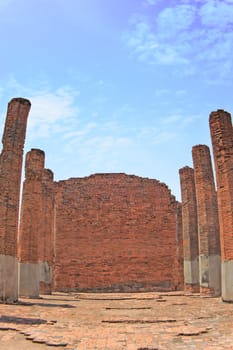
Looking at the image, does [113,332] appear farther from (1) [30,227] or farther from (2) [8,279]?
(1) [30,227]

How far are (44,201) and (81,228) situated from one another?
5.76 m

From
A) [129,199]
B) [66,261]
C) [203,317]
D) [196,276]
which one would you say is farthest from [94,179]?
[203,317]

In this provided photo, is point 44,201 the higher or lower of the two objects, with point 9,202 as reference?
higher

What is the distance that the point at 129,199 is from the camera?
2677 centimetres

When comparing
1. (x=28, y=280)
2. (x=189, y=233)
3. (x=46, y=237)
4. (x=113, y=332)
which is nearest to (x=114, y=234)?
(x=46, y=237)

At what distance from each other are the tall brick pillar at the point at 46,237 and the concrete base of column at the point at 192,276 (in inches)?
250

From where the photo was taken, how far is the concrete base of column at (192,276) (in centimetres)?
1894

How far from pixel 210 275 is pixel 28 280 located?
22.0 ft

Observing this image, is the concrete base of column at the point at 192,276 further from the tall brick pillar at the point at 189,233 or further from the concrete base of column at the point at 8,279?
the concrete base of column at the point at 8,279

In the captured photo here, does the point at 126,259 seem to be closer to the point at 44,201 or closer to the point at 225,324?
the point at 44,201

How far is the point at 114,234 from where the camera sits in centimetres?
2617

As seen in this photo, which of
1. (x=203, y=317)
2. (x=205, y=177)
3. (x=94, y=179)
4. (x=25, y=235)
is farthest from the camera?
(x=94, y=179)

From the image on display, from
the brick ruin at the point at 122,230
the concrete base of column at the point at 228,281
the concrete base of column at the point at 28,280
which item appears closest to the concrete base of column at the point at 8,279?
the concrete base of column at the point at 28,280

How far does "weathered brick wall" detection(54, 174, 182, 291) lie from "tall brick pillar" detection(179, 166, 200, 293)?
574 centimetres
